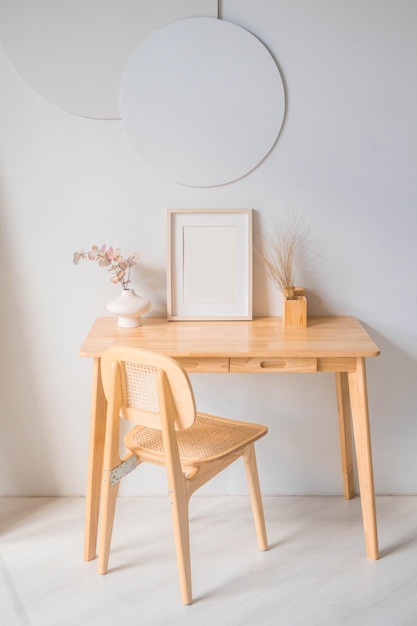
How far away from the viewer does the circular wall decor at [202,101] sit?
260cm

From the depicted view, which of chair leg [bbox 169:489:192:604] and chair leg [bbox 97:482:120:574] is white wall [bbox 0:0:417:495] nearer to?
chair leg [bbox 97:482:120:574]

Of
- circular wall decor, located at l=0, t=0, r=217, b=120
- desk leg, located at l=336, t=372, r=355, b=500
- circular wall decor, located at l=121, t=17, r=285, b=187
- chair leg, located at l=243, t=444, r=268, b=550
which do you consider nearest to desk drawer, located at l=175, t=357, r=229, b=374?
chair leg, located at l=243, t=444, r=268, b=550

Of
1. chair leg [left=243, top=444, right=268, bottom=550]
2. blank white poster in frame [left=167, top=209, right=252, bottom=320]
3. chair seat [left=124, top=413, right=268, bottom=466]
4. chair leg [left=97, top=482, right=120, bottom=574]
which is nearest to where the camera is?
chair seat [left=124, top=413, right=268, bottom=466]

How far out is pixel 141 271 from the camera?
2.79 meters

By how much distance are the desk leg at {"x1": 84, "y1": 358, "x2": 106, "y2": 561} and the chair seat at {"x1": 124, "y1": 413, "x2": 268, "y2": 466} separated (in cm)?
13

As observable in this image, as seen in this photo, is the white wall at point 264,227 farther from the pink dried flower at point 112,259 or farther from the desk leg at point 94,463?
the desk leg at point 94,463

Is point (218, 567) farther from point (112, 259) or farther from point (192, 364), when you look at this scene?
point (112, 259)

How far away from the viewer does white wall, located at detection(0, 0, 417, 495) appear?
8.57ft

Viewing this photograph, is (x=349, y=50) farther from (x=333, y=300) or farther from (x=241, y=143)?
(x=333, y=300)

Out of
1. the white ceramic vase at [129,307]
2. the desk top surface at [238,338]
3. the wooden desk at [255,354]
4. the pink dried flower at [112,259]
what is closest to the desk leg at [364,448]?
the wooden desk at [255,354]

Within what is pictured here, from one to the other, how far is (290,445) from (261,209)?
0.96m

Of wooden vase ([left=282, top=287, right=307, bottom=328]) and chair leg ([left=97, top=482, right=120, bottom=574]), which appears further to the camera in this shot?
wooden vase ([left=282, top=287, right=307, bottom=328])

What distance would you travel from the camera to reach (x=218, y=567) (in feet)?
7.99

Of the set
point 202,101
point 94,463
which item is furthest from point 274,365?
point 202,101
